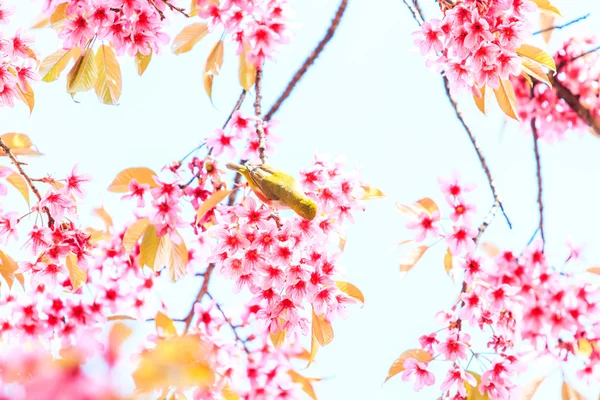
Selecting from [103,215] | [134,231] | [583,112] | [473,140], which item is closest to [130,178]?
[134,231]

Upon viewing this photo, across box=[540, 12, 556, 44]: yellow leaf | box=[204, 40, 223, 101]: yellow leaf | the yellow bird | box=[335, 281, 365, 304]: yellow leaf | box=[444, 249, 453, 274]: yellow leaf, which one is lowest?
box=[335, 281, 365, 304]: yellow leaf

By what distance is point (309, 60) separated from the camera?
176cm

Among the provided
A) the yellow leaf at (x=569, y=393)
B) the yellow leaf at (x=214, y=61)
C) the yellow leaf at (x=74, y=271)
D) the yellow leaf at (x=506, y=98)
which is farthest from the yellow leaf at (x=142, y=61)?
the yellow leaf at (x=569, y=393)

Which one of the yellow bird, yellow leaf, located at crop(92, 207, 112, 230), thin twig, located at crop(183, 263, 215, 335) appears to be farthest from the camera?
yellow leaf, located at crop(92, 207, 112, 230)

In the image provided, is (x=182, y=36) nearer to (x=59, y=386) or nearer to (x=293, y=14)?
(x=293, y=14)

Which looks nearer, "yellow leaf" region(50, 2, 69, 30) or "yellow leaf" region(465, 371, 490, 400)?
"yellow leaf" region(50, 2, 69, 30)

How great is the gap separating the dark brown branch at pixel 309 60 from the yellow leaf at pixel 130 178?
469 mm

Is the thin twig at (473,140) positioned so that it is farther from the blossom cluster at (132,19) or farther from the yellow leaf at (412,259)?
the blossom cluster at (132,19)

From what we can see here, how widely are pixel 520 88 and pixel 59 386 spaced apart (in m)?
2.68

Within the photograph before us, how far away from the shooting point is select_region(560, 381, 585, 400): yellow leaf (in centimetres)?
159

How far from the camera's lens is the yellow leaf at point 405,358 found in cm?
146

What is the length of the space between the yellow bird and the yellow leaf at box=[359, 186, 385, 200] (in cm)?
37

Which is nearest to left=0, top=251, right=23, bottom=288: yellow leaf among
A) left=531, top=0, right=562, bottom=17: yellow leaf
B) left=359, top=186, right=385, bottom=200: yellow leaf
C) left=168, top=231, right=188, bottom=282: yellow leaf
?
left=168, top=231, right=188, bottom=282: yellow leaf

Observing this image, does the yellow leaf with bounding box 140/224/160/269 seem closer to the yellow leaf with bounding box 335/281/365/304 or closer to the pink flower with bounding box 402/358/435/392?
the yellow leaf with bounding box 335/281/365/304
